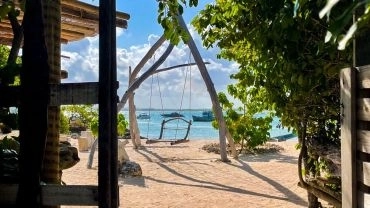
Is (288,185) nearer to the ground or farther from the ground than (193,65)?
nearer to the ground

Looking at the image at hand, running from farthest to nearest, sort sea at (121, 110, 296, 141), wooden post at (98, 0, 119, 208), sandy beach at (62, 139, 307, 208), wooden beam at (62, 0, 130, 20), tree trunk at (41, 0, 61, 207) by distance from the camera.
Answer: sea at (121, 110, 296, 141) → sandy beach at (62, 139, 307, 208) → wooden beam at (62, 0, 130, 20) → tree trunk at (41, 0, 61, 207) → wooden post at (98, 0, 119, 208)

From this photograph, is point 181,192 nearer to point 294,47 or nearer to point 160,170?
point 160,170

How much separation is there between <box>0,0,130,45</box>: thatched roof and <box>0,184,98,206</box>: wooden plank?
9.48ft

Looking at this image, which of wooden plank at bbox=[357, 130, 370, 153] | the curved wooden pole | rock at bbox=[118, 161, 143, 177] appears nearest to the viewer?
wooden plank at bbox=[357, 130, 370, 153]

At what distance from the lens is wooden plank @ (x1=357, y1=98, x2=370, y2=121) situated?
1.88 meters

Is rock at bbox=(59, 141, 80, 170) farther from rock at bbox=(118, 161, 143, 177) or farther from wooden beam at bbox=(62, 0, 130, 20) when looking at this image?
rock at bbox=(118, 161, 143, 177)

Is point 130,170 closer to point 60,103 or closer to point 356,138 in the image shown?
point 60,103

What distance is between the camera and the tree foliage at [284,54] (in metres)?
2.90

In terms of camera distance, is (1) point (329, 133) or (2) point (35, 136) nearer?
(2) point (35, 136)

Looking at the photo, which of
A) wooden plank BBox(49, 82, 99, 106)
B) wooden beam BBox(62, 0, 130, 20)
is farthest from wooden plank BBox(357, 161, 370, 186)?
wooden beam BBox(62, 0, 130, 20)

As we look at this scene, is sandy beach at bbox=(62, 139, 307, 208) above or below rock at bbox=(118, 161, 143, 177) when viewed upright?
below

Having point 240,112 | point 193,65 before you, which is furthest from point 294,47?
point 240,112

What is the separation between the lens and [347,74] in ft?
6.74

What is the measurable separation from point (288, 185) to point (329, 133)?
459 centimetres
